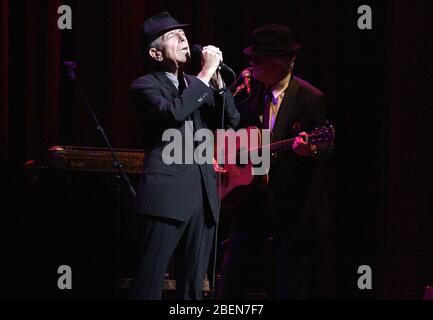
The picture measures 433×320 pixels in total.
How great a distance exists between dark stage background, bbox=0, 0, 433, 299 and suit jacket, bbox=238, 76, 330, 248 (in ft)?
3.49

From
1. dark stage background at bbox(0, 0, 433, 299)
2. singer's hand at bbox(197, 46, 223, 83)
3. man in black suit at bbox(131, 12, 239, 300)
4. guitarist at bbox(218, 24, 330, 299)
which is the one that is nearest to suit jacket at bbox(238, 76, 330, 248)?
guitarist at bbox(218, 24, 330, 299)

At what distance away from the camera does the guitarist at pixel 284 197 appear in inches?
159

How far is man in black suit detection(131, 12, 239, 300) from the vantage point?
3.29m

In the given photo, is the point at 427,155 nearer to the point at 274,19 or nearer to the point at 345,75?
the point at 345,75

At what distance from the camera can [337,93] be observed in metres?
5.18

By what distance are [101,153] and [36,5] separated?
1.30m

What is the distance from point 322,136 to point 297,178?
34 cm

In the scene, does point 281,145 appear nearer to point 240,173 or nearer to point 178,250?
point 240,173

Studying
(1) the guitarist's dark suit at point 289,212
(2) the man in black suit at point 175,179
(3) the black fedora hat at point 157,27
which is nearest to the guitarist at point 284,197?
(1) the guitarist's dark suit at point 289,212

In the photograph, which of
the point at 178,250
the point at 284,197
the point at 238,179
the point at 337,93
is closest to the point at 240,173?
the point at 238,179

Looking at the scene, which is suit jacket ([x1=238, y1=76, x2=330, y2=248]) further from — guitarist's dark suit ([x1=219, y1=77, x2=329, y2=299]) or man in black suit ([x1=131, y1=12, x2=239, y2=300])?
man in black suit ([x1=131, y1=12, x2=239, y2=300])
